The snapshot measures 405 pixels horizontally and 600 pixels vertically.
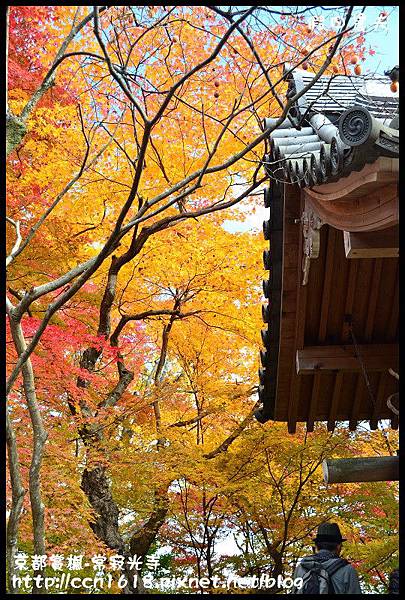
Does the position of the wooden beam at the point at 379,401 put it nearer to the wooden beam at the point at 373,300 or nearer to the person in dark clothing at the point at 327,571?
the wooden beam at the point at 373,300

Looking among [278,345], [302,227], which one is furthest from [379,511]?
[302,227]

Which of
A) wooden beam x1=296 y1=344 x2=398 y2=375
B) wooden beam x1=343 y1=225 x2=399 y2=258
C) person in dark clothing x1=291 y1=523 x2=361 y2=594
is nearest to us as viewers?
wooden beam x1=343 y1=225 x2=399 y2=258

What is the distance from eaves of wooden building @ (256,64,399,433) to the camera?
12.5 feet

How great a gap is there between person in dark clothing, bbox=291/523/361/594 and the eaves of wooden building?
3.48 feet

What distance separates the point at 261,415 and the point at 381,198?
3444 millimetres

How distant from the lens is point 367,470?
448 cm

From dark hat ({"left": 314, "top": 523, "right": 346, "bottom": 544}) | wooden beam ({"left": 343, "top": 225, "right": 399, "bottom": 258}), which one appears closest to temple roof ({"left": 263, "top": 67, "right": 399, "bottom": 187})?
wooden beam ({"left": 343, "top": 225, "right": 399, "bottom": 258})

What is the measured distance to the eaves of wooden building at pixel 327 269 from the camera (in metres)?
3.80

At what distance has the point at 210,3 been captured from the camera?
13.4 feet

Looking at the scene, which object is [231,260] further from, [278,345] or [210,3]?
[210,3]

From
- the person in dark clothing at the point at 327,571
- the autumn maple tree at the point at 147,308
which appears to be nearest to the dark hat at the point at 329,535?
the person in dark clothing at the point at 327,571

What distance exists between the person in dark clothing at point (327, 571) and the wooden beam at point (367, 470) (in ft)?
1.16

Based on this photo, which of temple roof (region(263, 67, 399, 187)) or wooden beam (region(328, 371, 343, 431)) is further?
wooden beam (region(328, 371, 343, 431))

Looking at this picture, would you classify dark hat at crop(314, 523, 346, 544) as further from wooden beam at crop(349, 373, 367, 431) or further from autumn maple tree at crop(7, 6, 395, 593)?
autumn maple tree at crop(7, 6, 395, 593)
